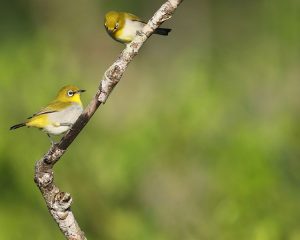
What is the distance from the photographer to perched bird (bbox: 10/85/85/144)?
4.52m

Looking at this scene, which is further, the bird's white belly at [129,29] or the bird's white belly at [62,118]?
the bird's white belly at [129,29]

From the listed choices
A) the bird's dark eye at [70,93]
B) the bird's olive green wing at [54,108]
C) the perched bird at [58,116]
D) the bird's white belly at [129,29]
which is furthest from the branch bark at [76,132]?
the bird's white belly at [129,29]

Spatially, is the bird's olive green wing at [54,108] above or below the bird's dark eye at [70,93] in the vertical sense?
above

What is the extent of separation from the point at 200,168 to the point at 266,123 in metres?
1.74

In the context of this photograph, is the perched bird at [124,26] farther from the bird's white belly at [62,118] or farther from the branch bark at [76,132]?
the branch bark at [76,132]

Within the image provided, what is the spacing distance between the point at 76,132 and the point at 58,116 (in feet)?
2.02

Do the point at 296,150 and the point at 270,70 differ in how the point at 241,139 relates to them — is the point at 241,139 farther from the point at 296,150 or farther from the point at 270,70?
the point at 270,70

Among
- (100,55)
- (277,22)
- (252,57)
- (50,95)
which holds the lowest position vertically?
(100,55)

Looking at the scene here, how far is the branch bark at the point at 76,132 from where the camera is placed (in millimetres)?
3793

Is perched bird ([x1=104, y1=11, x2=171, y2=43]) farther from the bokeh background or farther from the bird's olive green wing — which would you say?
the bokeh background

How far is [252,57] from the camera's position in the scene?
10.4 meters

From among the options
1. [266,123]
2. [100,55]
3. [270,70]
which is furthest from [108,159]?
[100,55]

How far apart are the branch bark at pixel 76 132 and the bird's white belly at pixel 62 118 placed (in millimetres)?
394

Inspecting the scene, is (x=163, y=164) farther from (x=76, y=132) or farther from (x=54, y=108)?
(x=76, y=132)
